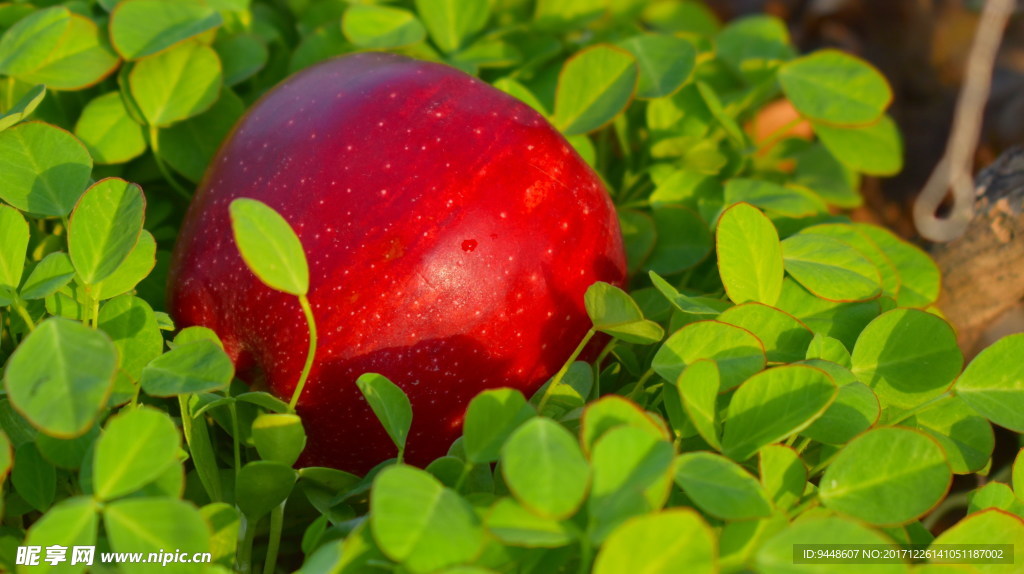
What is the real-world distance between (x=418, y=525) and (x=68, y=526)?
211 millimetres

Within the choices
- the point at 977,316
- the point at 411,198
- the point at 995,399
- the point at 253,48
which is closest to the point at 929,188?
the point at 977,316

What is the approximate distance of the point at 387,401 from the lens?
675 millimetres

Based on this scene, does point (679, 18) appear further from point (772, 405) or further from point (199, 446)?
point (199, 446)

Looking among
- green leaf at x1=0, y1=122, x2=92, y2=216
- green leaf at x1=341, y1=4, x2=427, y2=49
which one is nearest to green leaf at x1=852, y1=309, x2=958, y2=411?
green leaf at x1=341, y1=4, x2=427, y2=49

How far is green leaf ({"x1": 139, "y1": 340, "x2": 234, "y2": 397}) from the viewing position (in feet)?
1.99

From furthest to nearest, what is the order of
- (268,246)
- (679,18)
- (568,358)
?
1. (679,18)
2. (568,358)
3. (268,246)

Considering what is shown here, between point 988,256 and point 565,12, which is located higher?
point 565,12

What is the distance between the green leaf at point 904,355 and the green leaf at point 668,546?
1.10ft

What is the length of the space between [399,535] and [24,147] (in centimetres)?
50

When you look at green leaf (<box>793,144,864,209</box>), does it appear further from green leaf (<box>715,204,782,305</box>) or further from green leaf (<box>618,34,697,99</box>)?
green leaf (<box>715,204,782,305</box>)

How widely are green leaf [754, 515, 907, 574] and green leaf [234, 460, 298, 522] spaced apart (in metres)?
0.35

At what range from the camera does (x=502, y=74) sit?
112 cm

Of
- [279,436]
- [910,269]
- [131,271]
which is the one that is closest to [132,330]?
[131,271]

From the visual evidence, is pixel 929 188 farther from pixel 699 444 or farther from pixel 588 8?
pixel 699 444
